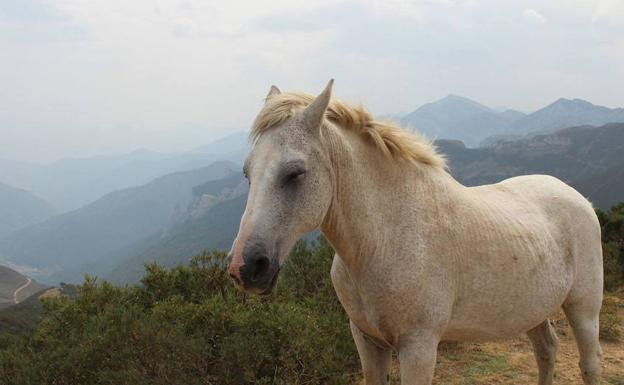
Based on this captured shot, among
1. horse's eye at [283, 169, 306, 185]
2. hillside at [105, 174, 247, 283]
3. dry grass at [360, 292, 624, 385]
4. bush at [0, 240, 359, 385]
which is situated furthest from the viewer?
hillside at [105, 174, 247, 283]

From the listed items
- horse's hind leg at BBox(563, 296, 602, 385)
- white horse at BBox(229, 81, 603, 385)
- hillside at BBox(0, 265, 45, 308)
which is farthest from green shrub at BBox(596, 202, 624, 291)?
hillside at BBox(0, 265, 45, 308)

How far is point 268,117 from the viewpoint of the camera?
2.20 metres

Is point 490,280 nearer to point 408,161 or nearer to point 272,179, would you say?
point 408,161

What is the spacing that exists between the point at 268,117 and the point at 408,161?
952 mm

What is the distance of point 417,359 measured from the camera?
2342 mm

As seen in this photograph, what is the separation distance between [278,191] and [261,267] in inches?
14.7

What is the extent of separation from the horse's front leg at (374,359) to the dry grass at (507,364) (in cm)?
305

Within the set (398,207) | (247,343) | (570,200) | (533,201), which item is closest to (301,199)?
(398,207)

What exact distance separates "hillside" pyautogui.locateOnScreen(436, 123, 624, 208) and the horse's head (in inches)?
4903

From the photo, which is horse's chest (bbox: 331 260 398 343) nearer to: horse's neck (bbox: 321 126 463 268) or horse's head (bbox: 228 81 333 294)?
horse's neck (bbox: 321 126 463 268)

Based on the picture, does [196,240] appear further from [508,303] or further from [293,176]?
[293,176]

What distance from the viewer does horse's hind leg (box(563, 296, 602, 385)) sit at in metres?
3.18

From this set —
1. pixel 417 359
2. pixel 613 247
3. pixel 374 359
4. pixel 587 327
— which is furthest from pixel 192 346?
pixel 613 247

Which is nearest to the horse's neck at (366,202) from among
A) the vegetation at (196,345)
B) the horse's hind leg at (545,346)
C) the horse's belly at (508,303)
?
the horse's belly at (508,303)
